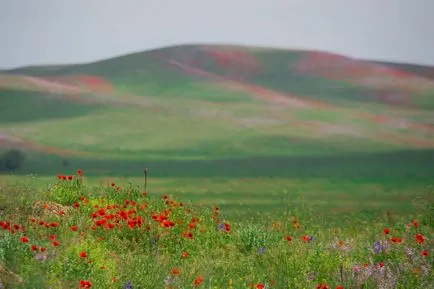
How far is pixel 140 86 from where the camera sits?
26.2 m

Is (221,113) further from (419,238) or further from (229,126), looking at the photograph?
(419,238)

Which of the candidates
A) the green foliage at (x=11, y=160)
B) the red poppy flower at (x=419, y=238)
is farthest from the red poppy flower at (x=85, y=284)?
the green foliage at (x=11, y=160)

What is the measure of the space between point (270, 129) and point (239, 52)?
300cm

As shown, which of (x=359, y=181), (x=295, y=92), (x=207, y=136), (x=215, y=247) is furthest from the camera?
(x=295, y=92)

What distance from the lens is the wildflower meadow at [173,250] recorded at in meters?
6.95

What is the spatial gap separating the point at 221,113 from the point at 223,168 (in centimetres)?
406

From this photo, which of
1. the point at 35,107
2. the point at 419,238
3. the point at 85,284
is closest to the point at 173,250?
the point at 419,238

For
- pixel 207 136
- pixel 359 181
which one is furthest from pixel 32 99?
pixel 359 181

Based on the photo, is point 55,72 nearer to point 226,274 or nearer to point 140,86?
point 140,86

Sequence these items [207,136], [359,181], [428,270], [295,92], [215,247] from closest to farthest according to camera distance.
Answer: [428,270]
[215,247]
[359,181]
[207,136]
[295,92]

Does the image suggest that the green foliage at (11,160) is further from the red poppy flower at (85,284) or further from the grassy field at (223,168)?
the red poppy flower at (85,284)

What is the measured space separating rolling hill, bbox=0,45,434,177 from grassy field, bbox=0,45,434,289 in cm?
5

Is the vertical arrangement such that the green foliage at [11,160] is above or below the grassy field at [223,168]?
below

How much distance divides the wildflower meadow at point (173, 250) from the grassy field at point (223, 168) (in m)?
0.02
